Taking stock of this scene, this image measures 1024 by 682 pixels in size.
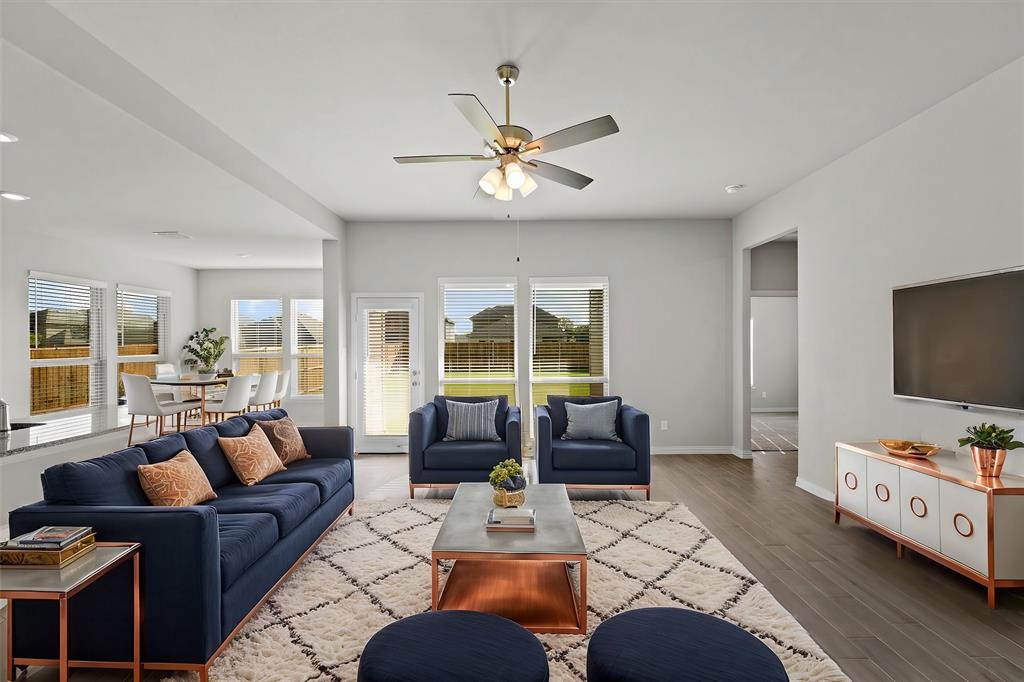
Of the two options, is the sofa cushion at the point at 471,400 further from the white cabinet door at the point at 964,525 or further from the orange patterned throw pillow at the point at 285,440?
the white cabinet door at the point at 964,525

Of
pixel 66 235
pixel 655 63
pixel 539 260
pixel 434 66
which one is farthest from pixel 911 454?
pixel 66 235

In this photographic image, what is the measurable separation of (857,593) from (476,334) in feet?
14.9

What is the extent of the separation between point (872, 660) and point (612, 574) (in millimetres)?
1280

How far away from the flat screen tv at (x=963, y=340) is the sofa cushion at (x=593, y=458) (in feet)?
6.77

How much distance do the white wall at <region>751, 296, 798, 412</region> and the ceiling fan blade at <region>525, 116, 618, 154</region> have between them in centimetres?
856

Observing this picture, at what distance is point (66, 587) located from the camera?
5.51 ft

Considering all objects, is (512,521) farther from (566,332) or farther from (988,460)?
(566,332)

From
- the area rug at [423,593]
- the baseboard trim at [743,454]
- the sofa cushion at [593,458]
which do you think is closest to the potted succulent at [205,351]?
the area rug at [423,593]

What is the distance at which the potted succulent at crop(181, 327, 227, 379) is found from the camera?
7.32 m

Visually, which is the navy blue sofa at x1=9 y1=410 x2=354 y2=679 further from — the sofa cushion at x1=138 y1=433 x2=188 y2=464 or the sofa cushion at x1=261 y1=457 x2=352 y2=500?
the sofa cushion at x1=261 y1=457 x2=352 y2=500

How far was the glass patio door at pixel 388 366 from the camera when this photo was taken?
20.8ft

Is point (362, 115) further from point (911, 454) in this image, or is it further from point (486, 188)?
point (911, 454)

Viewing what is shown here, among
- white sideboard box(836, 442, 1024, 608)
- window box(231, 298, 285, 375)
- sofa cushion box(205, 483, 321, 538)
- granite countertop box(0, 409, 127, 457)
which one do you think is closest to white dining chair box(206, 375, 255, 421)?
window box(231, 298, 285, 375)

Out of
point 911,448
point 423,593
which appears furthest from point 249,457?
point 911,448
